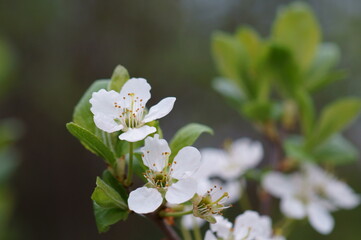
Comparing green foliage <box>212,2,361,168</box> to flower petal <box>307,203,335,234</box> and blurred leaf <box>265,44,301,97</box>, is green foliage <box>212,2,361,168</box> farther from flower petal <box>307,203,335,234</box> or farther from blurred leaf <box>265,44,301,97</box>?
flower petal <box>307,203,335,234</box>

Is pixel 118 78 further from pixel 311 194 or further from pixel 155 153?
pixel 311 194

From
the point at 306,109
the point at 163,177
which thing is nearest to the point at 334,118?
the point at 306,109

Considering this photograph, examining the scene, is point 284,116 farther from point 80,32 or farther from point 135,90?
point 80,32

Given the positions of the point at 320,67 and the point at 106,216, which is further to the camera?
the point at 320,67

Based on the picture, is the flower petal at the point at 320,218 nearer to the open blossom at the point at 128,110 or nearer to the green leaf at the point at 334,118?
the green leaf at the point at 334,118

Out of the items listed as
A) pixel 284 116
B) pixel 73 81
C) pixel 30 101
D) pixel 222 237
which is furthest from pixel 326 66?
pixel 30 101
